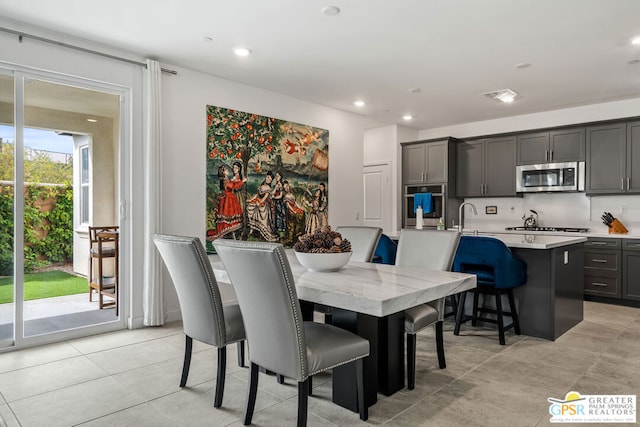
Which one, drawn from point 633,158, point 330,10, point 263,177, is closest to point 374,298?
point 330,10

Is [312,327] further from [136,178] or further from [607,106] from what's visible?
[607,106]

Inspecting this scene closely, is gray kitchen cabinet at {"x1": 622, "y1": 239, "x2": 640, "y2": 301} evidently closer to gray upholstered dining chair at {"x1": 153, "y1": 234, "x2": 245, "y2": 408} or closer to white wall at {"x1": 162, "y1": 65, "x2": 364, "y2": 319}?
white wall at {"x1": 162, "y1": 65, "x2": 364, "y2": 319}

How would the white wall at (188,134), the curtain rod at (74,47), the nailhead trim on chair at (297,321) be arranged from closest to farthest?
the nailhead trim on chair at (297,321), the curtain rod at (74,47), the white wall at (188,134)

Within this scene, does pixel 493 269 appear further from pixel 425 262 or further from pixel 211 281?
pixel 211 281

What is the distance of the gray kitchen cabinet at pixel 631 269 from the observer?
479cm

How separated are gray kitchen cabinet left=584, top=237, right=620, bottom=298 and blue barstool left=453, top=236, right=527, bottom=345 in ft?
7.01

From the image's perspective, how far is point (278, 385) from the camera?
2598mm

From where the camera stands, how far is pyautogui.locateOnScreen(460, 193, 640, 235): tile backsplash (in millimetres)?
5320

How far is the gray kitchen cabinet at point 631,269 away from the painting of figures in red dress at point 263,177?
360cm

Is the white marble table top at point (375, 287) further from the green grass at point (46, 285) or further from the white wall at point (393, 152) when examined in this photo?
the white wall at point (393, 152)

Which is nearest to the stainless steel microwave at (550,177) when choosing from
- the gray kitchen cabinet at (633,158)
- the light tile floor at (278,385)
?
the gray kitchen cabinet at (633,158)

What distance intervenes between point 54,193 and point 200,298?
2.20m

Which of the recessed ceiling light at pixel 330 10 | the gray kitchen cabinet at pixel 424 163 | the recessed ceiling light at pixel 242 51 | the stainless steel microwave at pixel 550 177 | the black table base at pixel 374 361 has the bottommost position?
the black table base at pixel 374 361

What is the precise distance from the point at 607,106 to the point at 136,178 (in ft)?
19.1
